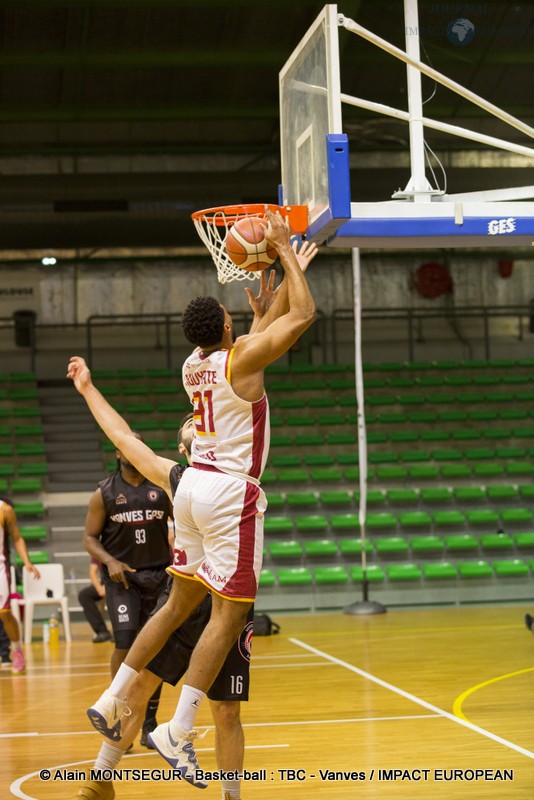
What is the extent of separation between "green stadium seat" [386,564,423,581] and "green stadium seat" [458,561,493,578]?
68 centimetres

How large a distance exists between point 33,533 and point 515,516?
771 centimetres

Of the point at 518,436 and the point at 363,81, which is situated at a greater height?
the point at 363,81

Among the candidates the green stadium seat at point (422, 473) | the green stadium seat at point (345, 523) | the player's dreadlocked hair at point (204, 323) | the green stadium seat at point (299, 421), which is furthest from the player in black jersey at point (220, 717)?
the green stadium seat at point (299, 421)

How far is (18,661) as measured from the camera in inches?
445

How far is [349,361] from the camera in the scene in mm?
23625

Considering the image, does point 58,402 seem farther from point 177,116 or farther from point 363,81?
point 363,81

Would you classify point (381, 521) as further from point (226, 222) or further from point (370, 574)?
point (226, 222)

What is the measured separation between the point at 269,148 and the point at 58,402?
21.8 feet

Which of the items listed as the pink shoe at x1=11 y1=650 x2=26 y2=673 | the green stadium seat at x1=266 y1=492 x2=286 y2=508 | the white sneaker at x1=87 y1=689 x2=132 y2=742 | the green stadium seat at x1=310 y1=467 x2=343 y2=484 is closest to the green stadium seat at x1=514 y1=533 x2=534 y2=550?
the green stadium seat at x1=310 y1=467 x2=343 y2=484

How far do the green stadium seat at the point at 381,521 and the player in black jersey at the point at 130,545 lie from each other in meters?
10.1

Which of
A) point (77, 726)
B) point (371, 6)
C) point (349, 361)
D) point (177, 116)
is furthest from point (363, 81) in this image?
point (349, 361)

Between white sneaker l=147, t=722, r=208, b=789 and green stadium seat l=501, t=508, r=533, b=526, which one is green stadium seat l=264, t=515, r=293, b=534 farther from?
white sneaker l=147, t=722, r=208, b=789

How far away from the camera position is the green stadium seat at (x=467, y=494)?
1808cm

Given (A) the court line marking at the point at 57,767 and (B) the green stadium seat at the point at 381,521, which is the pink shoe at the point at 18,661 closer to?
(A) the court line marking at the point at 57,767
